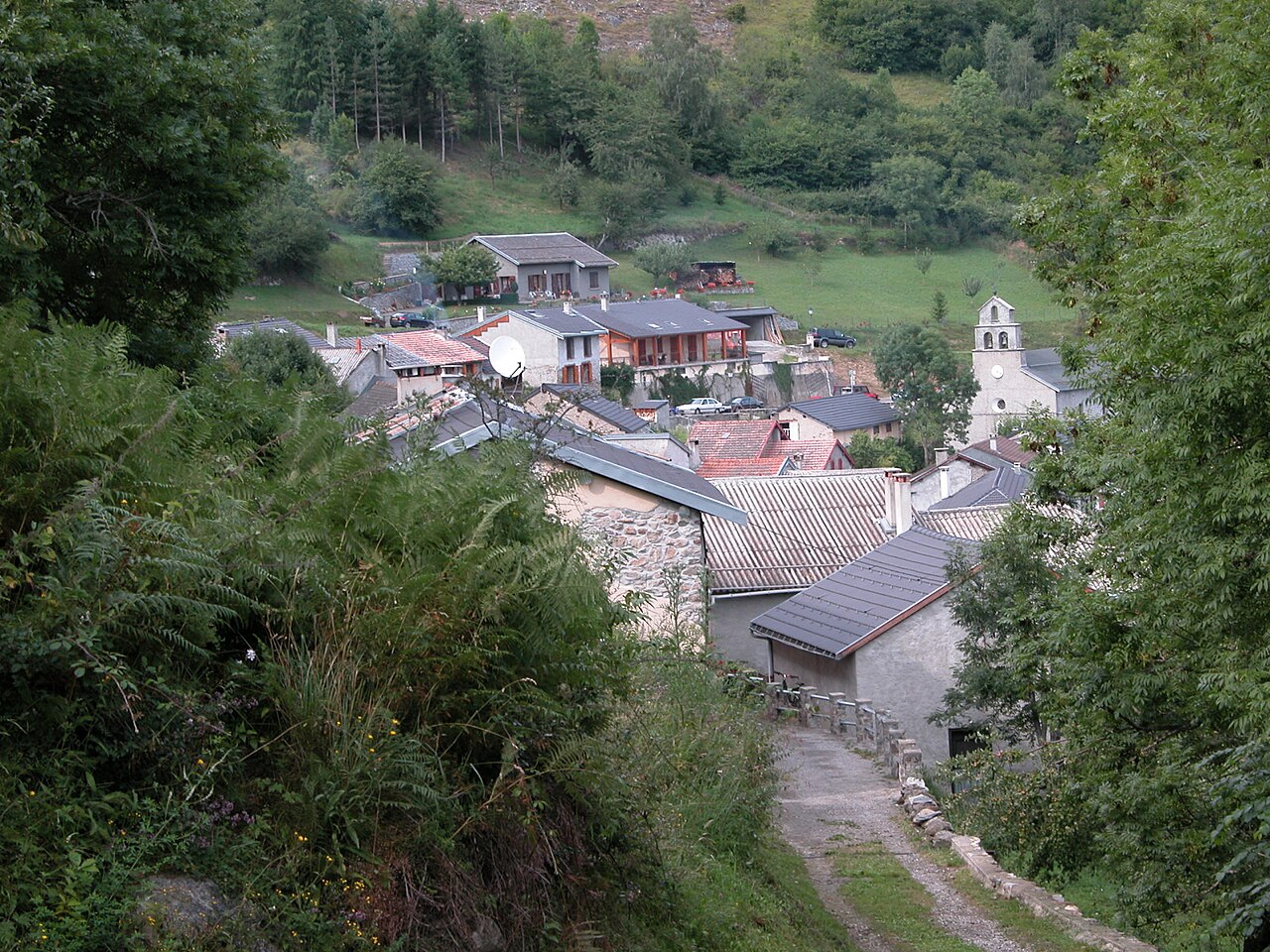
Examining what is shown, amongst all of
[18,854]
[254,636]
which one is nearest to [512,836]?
[254,636]

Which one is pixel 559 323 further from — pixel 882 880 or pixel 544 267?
pixel 882 880

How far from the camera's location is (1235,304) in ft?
28.3

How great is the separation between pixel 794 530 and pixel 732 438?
1787 cm

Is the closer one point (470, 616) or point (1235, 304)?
point (470, 616)

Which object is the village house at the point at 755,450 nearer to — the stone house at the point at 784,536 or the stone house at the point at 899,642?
the stone house at the point at 784,536

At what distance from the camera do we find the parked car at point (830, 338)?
7862cm

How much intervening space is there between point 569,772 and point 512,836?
1.59 feet

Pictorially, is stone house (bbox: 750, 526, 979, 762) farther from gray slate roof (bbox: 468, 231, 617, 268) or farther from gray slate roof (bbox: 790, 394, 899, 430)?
gray slate roof (bbox: 468, 231, 617, 268)

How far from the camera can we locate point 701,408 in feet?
212

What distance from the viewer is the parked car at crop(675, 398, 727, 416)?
208 feet

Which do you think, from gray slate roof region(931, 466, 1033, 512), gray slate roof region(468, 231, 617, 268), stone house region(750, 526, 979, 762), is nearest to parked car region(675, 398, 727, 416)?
gray slate roof region(468, 231, 617, 268)

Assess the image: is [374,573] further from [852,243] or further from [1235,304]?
[852,243]

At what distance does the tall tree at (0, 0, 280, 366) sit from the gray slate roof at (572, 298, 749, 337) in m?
55.9

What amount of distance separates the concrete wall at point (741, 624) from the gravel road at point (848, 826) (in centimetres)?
481
